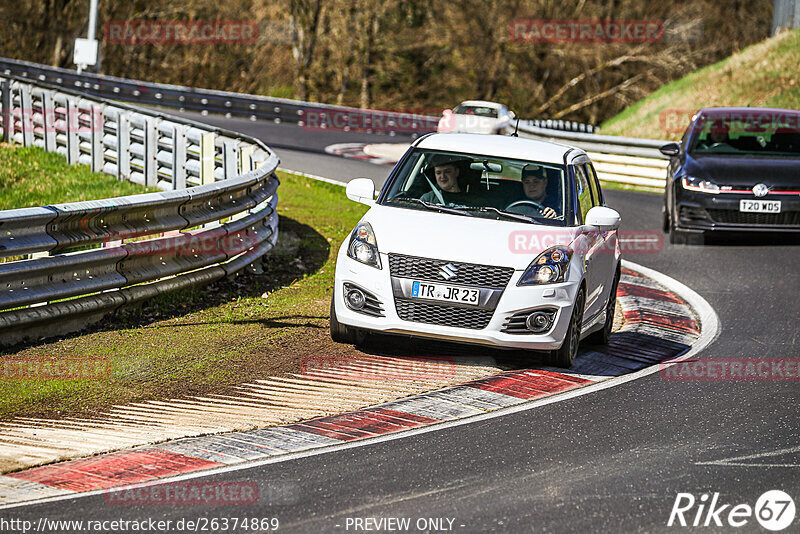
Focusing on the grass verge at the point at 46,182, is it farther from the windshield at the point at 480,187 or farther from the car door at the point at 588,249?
the car door at the point at 588,249

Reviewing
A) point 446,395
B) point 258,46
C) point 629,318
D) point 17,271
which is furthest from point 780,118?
point 258,46

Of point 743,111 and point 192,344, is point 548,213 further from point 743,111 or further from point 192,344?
point 743,111

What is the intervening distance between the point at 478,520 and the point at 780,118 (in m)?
12.6

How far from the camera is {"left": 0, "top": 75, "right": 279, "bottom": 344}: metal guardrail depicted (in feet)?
26.6

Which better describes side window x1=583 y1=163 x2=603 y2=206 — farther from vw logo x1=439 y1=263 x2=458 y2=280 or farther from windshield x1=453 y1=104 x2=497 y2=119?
windshield x1=453 y1=104 x2=497 y2=119

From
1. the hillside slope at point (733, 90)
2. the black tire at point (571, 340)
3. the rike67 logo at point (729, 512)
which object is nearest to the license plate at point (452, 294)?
the black tire at point (571, 340)

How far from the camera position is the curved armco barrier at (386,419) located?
5.52m

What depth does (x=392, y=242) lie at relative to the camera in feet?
27.1

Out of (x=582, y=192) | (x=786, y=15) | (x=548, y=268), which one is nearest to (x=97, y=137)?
(x=582, y=192)

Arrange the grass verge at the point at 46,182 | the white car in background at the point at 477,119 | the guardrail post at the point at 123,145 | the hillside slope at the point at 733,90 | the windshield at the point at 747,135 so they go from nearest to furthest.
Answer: the windshield at the point at 747,135 < the grass verge at the point at 46,182 < the guardrail post at the point at 123,145 < the hillside slope at the point at 733,90 < the white car in background at the point at 477,119

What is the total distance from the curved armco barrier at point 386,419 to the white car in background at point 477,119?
904 inches

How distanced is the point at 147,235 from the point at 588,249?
4.10 metres

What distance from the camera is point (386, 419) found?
269 inches

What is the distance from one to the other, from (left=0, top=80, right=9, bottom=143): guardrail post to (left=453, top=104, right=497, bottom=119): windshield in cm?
1555
